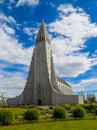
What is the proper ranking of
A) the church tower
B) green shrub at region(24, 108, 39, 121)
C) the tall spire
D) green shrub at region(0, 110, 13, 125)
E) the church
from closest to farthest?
green shrub at region(0, 110, 13, 125) → green shrub at region(24, 108, 39, 121) → the church → the church tower → the tall spire

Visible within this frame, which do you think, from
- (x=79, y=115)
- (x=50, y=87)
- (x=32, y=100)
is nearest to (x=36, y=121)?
(x=79, y=115)

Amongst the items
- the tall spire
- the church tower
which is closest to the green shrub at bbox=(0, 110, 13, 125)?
the church tower

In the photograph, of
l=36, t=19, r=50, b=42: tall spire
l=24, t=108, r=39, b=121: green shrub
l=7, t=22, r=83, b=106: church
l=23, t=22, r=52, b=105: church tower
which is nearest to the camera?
l=24, t=108, r=39, b=121: green shrub

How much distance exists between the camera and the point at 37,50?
236ft

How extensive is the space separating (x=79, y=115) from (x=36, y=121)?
18.9 ft

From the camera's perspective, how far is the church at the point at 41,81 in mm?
65625

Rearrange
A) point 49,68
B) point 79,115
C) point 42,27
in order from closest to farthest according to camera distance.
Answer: point 79,115
point 49,68
point 42,27

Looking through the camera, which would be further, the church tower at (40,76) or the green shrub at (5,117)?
the church tower at (40,76)

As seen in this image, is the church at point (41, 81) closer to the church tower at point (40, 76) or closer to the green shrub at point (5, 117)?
the church tower at point (40, 76)

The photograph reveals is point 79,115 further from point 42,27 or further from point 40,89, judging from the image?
point 42,27

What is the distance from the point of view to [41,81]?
2675 inches

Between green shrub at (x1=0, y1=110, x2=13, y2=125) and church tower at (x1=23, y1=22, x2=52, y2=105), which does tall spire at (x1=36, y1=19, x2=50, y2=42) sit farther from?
green shrub at (x1=0, y1=110, x2=13, y2=125)

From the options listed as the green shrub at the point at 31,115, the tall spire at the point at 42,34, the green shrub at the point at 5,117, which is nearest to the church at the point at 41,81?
the tall spire at the point at 42,34

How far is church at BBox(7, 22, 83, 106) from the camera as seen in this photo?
6562cm
